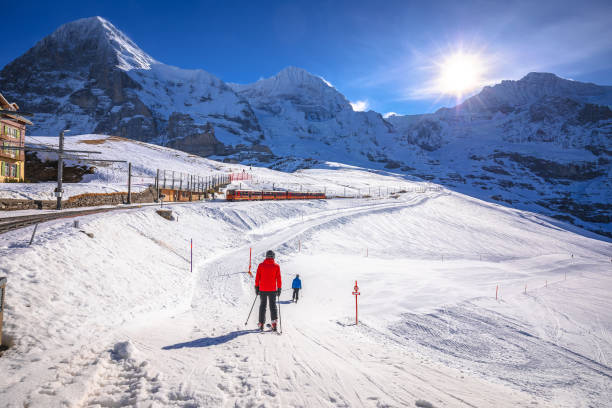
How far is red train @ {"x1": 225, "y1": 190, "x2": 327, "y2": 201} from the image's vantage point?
132 feet

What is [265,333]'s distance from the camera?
7.66 m

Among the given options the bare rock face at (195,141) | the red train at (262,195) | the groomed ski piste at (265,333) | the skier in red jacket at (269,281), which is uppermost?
the bare rock face at (195,141)

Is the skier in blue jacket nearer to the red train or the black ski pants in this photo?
the black ski pants

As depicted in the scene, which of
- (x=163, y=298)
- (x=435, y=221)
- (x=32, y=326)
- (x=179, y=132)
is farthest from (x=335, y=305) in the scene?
(x=179, y=132)

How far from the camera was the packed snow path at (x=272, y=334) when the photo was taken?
192 inches

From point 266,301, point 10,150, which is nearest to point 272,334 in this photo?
point 266,301

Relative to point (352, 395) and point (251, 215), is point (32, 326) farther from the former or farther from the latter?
point (251, 215)

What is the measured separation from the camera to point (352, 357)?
692 cm

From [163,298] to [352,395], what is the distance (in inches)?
334

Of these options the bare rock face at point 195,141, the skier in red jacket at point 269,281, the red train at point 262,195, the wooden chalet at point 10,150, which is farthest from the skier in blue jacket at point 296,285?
the bare rock face at point 195,141

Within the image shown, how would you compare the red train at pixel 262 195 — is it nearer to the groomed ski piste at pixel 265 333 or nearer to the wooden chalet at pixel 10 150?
the groomed ski piste at pixel 265 333

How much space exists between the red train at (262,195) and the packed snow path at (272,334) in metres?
17.3

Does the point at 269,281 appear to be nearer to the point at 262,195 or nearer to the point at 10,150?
the point at 262,195

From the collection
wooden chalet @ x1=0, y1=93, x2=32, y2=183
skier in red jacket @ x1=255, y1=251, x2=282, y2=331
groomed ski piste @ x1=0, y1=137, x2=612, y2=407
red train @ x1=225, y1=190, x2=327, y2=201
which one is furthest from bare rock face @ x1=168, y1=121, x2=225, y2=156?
skier in red jacket @ x1=255, y1=251, x2=282, y2=331
